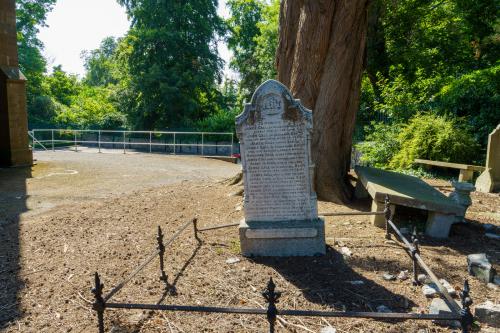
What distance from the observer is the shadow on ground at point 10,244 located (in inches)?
143

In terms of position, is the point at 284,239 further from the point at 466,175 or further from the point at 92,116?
the point at 92,116

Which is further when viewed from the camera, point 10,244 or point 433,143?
point 433,143

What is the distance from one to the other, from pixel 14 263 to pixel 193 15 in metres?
22.3

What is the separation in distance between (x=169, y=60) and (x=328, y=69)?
739 inches

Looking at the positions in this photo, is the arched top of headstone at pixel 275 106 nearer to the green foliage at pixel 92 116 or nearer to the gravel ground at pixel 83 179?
the gravel ground at pixel 83 179

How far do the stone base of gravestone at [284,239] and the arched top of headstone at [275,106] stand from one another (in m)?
1.26

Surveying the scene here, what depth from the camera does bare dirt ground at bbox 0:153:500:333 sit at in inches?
131

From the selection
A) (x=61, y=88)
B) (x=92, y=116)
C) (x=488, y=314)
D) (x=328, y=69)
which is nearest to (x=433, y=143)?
(x=328, y=69)

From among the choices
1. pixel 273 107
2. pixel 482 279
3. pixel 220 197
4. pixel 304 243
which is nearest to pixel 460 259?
pixel 482 279

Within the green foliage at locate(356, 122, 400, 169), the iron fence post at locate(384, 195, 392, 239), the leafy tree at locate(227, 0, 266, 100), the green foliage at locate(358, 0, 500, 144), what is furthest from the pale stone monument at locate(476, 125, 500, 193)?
the leafy tree at locate(227, 0, 266, 100)

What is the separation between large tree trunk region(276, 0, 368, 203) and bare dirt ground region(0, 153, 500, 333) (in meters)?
0.87

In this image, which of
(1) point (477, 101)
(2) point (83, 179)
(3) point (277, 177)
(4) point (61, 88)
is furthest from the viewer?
(4) point (61, 88)

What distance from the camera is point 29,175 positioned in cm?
1139

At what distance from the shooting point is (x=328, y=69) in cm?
705
